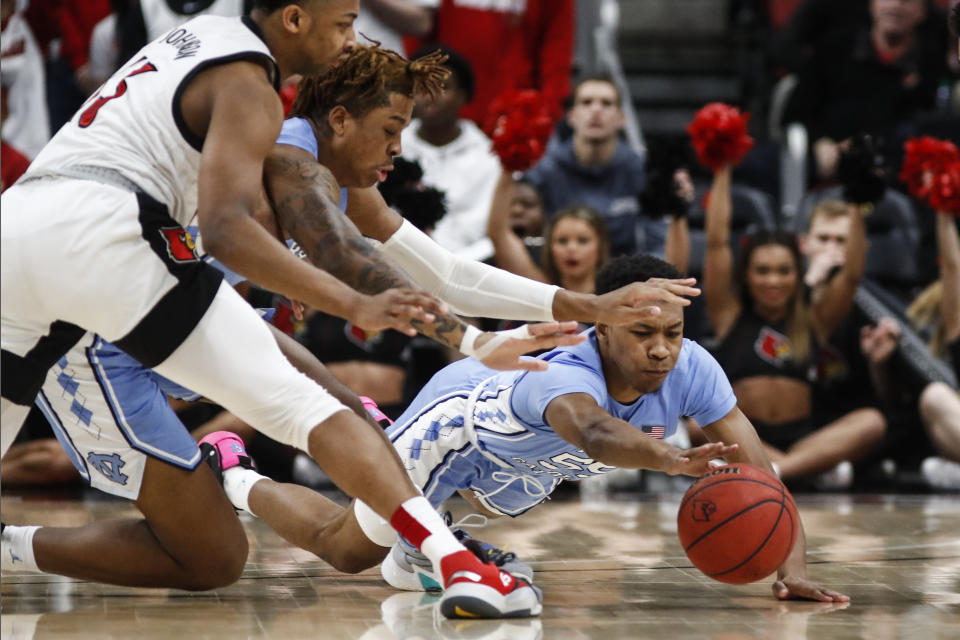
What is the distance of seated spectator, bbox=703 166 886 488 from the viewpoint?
6871 millimetres

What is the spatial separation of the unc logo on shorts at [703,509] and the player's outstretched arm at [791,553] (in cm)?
22

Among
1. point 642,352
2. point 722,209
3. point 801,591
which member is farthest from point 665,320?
point 722,209

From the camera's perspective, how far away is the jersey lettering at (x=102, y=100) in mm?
3252

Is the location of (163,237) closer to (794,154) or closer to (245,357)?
(245,357)

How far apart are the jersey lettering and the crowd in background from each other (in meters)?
2.95

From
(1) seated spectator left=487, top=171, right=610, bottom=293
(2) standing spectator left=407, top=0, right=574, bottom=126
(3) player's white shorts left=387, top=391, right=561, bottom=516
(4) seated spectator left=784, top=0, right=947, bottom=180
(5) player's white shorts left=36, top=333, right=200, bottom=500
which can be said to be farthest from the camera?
(4) seated spectator left=784, top=0, right=947, bottom=180

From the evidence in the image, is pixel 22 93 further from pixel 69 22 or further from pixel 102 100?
pixel 102 100

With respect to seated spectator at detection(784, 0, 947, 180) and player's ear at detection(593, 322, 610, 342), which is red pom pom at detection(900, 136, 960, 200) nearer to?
seated spectator at detection(784, 0, 947, 180)

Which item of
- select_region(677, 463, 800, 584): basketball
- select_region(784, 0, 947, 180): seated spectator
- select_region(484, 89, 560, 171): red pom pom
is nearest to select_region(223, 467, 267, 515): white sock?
select_region(677, 463, 800, 584): basketball

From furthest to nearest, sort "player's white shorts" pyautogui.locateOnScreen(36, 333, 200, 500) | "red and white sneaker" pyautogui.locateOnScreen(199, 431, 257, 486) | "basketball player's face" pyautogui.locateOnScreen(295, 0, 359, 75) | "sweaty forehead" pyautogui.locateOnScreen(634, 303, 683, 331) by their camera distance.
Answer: "red and white sneaker" pyautogui.locateOnScreen(199, 431, 257, 486) → "sweaty forehead" pyautogui.locateOnScreen(634, 303, 683, 331) → "player's white shorts" pyautogui.locateOnScreen(36, 333, 200, 500) → "basketball player's face" pyautogui.locateOnScreen(295, 0, 359, 75)

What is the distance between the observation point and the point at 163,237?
3.12 m

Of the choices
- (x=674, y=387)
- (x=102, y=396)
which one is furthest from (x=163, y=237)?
(x=674, y=387)

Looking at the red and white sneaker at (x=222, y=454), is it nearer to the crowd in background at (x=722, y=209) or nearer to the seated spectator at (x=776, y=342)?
the crowd in background at (x=722, y=209)

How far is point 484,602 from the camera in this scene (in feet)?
10.6
